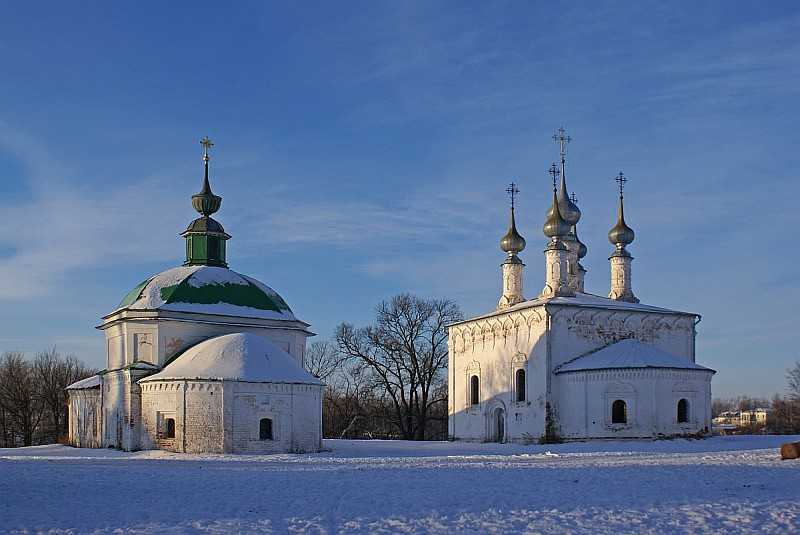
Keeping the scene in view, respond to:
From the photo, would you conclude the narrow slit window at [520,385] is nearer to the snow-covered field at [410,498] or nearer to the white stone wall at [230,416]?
the white stone wall at [230,416]

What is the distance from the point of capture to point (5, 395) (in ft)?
160

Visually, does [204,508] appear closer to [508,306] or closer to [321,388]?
[321,388]

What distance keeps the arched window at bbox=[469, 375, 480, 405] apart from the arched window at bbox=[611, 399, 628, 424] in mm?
7237

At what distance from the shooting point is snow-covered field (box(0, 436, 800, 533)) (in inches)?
426

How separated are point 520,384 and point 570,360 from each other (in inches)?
93.6

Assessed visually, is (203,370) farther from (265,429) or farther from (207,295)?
(207,295)

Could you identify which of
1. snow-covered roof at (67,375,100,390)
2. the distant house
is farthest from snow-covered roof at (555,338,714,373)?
the distant house

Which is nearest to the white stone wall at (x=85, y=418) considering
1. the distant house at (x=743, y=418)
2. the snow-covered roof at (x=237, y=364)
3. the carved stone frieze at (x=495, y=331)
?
the snow-covered roof at (x=237, y=364)

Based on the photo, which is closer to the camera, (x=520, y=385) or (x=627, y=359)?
(x=627, y=359)

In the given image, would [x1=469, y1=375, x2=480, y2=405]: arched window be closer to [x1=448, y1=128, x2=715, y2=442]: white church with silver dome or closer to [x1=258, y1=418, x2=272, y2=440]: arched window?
[x1=448, y1=128, x2=715, y2=442]: white church with silver dome

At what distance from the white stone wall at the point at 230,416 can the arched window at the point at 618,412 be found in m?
10.3

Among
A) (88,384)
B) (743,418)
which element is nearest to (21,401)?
(88,384)

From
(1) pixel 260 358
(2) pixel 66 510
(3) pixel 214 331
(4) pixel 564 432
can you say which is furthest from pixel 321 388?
(2) pixel 66 510

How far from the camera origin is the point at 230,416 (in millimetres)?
25938
